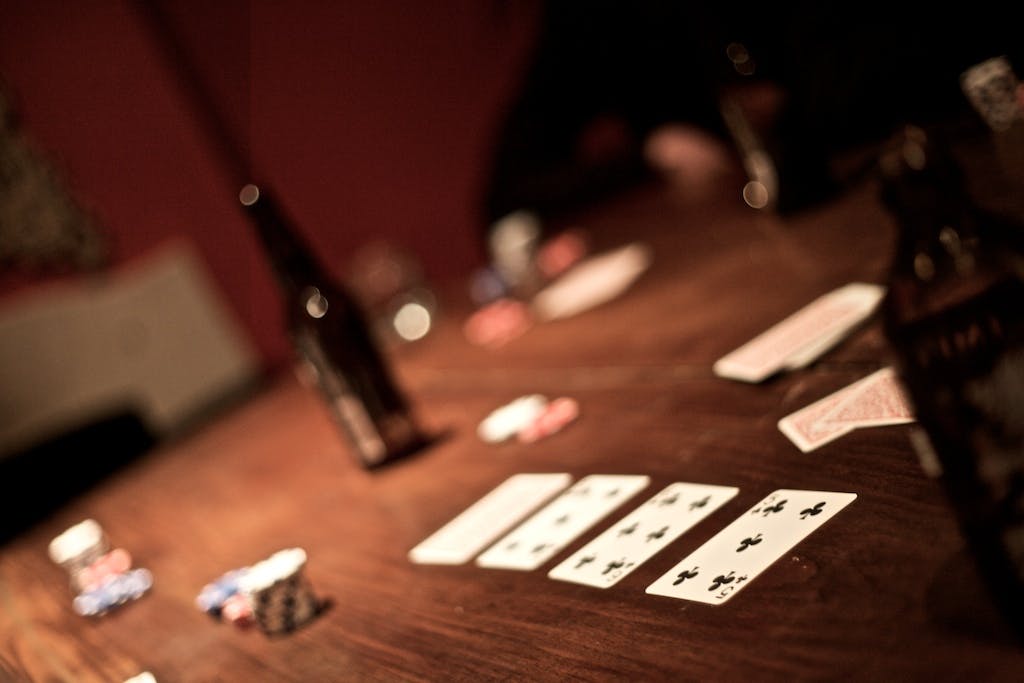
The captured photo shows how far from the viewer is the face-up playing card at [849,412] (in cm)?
113

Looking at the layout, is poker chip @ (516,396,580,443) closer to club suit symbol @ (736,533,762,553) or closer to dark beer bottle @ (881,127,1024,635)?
club suit symbol @ (736,533,762,553)

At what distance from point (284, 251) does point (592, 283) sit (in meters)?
0.90

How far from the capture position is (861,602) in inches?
32.5

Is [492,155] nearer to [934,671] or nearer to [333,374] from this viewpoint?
[333,374]

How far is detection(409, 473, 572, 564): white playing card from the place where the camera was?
140 centimetres

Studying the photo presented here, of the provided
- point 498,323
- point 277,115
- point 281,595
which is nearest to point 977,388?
point 281,595

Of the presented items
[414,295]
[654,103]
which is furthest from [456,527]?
[654,103]

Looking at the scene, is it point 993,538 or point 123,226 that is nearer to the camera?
point 993,538

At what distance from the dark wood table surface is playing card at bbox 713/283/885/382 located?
0.03 meters

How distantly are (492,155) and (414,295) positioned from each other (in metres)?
2.08

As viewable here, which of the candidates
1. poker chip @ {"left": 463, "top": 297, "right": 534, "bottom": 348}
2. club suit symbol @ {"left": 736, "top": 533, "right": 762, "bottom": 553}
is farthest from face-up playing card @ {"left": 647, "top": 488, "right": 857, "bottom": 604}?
poker chip @ {"left": 463, "top": 297, "right": 534, "bottom": 348}

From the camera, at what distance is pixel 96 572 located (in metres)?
2.08

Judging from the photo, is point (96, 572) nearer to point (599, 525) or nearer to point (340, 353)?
point (340, 353)

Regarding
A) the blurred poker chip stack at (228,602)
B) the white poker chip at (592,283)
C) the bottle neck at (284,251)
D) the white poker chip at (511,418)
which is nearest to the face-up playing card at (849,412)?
the white poker chip at (511,418)
